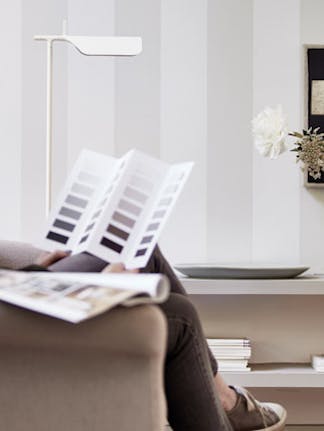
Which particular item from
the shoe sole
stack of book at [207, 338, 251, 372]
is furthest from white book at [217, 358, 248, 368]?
the shoe sole

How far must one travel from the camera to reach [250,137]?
9.85 ft

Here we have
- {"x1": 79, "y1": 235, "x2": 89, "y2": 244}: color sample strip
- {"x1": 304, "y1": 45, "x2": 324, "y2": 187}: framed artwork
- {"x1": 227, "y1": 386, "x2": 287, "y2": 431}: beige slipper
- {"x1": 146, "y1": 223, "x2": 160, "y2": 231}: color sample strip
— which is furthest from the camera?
{"x1": 304, "y1": 45, "x2": 324, "y2": 187}: framed artwork

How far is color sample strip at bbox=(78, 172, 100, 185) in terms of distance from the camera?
4.94 ft

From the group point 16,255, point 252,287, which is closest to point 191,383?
point 16,255

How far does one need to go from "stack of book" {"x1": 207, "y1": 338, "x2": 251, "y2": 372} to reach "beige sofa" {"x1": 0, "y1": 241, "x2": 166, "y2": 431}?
5.27 feet

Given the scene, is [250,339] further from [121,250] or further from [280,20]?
[121,250]

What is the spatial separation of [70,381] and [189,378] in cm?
40

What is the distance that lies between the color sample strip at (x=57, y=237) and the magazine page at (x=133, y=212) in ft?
0.43

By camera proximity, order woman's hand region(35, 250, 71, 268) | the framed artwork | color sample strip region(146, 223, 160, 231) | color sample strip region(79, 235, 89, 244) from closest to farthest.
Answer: color sample strip region(146, 223, 160, 231), color sample strip region(79, 235, 89, 244), woman's hand region(35, 250, 71, 268), the framed artwork

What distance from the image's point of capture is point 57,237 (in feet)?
4.99

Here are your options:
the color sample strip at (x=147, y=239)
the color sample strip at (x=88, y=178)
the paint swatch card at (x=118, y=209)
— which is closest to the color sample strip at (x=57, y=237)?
the paint swatch card at (x=118, y=209)

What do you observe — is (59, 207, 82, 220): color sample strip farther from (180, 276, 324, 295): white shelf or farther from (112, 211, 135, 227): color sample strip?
(180, 276, 324, 295): white shelf

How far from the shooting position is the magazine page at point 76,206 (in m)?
1.48

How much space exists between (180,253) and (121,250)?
1.62 metres
